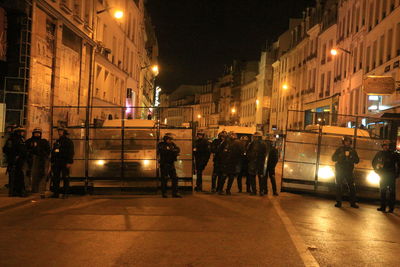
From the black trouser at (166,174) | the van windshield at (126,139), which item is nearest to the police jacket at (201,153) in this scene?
the van windshield at (126,139)

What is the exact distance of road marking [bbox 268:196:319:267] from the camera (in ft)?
25.2

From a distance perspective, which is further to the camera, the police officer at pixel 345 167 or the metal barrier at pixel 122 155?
the metal barrier at pixel 122 155

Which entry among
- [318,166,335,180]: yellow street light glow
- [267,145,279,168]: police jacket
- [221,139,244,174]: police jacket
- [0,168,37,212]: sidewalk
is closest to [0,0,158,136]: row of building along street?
[0,168,37,212]: sidewalk

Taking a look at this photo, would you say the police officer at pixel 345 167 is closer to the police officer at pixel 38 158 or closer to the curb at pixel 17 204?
the police officer at pixel 38 158

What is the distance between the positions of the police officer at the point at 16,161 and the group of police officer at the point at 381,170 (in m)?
7.98

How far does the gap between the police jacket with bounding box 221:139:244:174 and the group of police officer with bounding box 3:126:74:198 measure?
4.58 meters

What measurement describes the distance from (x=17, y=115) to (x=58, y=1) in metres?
6.93

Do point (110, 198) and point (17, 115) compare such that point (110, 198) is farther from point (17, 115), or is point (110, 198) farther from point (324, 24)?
point (324, 24)

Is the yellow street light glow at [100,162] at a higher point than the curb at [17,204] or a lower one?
higher

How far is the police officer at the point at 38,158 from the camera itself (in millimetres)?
15164

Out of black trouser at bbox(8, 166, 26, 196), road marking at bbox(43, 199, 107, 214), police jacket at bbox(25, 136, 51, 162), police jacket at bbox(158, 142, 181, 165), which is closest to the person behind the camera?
road marking at bbox(43, 199, 107, 214)

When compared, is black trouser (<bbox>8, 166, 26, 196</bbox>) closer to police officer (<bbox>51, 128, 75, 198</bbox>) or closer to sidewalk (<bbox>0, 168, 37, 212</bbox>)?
sidewalk (<bbox>0, 168, 37, 212</bbox>)

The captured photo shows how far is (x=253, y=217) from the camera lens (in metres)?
12.0

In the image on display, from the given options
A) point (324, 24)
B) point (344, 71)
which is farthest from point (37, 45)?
point (324, 24)
